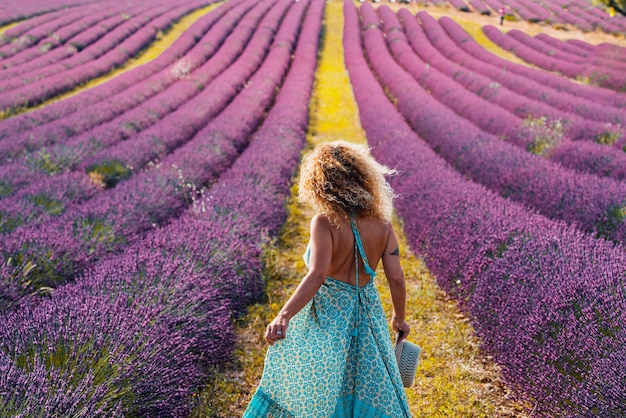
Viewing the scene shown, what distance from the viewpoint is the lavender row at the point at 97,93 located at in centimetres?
896

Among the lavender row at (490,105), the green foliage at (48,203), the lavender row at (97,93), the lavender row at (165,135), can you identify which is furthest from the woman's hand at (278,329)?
the lavender row at (97,93)

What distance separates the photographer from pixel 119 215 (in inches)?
162

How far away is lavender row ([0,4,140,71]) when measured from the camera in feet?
52.8

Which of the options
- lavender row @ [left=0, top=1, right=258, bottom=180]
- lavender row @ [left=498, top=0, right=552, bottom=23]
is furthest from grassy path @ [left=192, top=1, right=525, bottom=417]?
lavender row @ [left=498, top=0, right=552, bottom=23]

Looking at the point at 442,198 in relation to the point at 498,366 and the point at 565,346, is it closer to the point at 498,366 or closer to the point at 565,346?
the point at 498,366

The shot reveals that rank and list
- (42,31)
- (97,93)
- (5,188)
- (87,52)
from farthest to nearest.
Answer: (42,31), (87,52), (97,93), (5,188)

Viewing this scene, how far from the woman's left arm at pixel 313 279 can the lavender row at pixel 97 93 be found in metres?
8.17

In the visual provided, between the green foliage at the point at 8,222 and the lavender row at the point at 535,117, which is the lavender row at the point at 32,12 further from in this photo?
the green foliage at the point at 8,222

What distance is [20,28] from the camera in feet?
70.2

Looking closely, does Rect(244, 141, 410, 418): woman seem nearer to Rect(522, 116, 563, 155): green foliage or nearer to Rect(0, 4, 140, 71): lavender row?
Rect(522, 116, 563, 155): green foliage

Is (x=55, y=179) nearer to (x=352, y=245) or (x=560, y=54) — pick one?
(x=352, y=245)

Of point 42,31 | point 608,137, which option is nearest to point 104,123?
point 608,137

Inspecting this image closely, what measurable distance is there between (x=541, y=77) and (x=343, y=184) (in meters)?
14.9

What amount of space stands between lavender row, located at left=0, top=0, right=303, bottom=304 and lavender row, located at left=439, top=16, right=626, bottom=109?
29.1 ft
